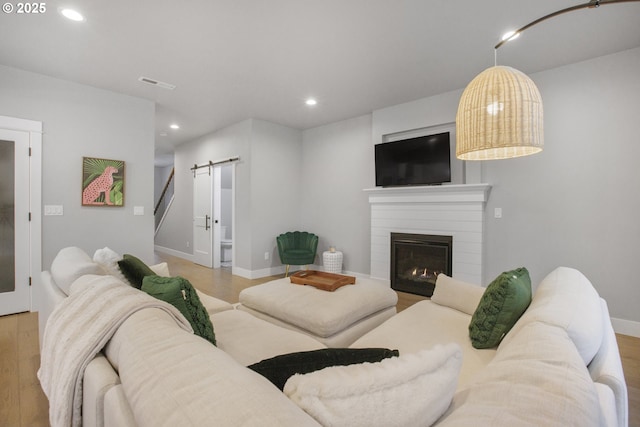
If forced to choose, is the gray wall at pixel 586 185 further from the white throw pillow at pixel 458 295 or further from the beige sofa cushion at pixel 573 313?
the beige sofa cushion at pixel 573 313

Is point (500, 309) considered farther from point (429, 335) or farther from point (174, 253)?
point (174, 253)

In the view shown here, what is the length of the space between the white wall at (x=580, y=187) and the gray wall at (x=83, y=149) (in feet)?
13.7

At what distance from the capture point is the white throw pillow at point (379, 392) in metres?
0.59

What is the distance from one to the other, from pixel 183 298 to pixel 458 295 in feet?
6.00

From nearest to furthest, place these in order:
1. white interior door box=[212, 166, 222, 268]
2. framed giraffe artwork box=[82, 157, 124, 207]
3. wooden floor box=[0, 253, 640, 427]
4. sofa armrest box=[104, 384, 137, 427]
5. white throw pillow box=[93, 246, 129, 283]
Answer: sofa armrest box=[104, 384, 137, 427]
wooden floor box=[0, 253, 640, 427]
white throw pillow box=[93, 246, 129, 283]
framed giraffe artwork box=[82, 157, 124, 207]
white interior door box=[212, 166, 222, 268]

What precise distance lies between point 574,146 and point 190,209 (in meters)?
Answer: 6.65

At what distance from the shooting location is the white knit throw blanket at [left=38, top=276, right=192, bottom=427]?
93cm

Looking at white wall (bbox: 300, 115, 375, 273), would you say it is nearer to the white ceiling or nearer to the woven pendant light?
the white ceiling

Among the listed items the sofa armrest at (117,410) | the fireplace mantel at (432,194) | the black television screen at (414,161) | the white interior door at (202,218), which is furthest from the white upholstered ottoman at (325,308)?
the white interior door at (202,218)

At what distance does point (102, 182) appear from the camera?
150 inches

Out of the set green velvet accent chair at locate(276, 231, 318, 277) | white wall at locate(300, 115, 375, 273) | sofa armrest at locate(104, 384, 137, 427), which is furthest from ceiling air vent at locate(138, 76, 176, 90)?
sofa armrest at locate(104, 384, 137, 427)

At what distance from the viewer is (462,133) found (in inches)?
55.9

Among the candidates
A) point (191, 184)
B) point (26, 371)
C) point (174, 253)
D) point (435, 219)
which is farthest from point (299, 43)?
point (174, 253)

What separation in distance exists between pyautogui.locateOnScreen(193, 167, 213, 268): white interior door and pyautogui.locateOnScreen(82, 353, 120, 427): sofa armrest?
521 cm
